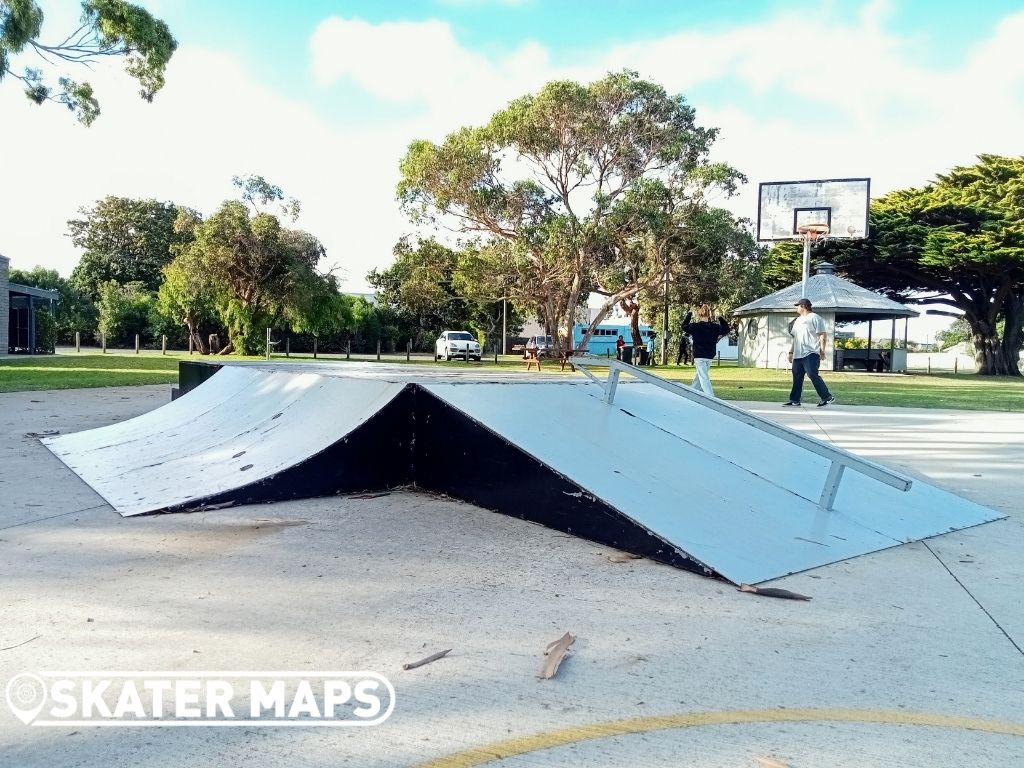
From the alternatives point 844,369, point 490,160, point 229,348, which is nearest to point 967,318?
point 844,369

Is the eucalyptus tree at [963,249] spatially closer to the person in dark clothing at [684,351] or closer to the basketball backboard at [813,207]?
the basketball backboard at [813,207]

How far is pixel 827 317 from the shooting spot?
31797mm

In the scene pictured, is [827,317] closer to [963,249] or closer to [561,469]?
[963,249]

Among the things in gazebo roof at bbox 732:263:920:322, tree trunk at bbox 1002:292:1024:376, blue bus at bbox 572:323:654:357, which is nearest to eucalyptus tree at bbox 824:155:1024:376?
tree trunk at bbox 1002:292:1024:376

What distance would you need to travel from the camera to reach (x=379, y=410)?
501 centimetres

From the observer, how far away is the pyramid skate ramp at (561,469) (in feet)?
13.0

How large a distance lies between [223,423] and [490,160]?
23583 mm

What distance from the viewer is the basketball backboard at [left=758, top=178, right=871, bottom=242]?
30828 millimetres

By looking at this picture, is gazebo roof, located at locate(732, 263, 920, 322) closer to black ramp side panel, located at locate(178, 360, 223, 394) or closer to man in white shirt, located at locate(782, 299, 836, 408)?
man in white shirt, located at locate(782, 299, 836, 408)

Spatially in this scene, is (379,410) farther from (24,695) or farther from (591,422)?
(24,695)

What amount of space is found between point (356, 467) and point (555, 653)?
279 centimetres

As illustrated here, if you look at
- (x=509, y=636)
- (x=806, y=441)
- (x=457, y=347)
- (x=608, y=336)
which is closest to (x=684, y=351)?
(x=457, y=347)

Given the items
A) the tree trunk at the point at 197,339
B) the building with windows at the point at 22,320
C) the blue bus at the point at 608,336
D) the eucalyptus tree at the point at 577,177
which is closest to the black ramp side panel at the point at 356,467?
the eucalyptus tree at the point at 577,177

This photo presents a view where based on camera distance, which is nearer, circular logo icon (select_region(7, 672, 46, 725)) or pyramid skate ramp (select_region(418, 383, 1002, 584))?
circular logo icon (select_region(7, 672, 46, 725))
